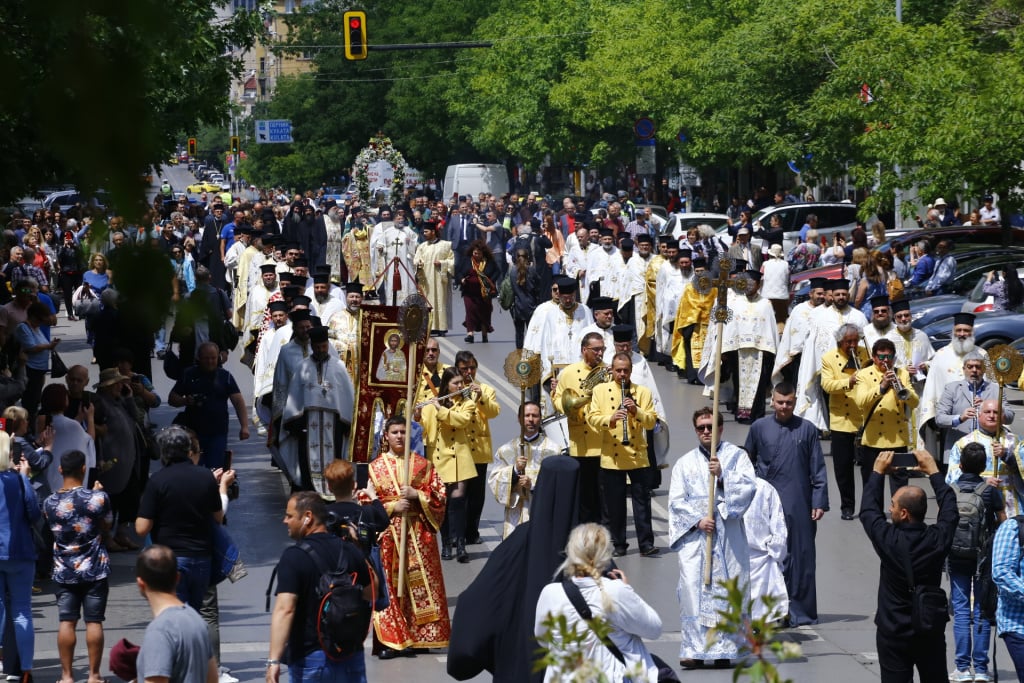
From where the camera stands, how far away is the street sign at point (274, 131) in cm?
7669

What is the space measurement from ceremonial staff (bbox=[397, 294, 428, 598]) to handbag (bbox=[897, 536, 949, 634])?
9.37ft

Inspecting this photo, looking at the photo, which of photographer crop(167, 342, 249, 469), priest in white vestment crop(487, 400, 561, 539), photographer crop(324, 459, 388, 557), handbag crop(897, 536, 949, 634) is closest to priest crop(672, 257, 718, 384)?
photographer crop(167, 342, 249, 469)

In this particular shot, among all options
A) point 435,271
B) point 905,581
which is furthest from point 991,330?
point 905,581

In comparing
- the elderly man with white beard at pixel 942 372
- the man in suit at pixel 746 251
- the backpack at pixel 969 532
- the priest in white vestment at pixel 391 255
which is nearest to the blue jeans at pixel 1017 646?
the backpack at pixel 969 532

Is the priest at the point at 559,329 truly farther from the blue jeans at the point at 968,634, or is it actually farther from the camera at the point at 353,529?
the camera at the point at 353,529

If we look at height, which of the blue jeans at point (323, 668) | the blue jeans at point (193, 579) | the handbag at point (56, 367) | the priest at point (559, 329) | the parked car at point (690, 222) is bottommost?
the blue jeans at point (323, 668)

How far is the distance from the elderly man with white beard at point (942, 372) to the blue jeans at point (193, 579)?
25.7ft

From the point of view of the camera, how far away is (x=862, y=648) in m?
10.8

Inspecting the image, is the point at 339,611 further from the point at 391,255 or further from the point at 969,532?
the point at 391,255

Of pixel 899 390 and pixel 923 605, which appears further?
pixel 899 390

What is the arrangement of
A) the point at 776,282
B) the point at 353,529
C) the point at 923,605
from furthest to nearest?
1. the point at 776,282
2. the point at 923,605
3. the point at 353,529

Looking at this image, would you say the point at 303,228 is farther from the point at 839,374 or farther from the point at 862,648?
the point at 862,648

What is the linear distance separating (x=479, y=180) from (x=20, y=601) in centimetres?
4612

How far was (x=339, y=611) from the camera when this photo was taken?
750 centimetres
